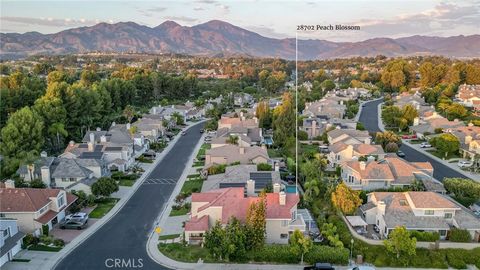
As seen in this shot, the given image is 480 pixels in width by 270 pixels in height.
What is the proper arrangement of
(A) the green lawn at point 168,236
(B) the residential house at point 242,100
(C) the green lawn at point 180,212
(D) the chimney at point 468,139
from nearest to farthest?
1. (A) the green lawn at point 168,236
2. (C) the green lawn at point 180,212
3. (D) the chimney at point 468,139
4. (B) the residential house at point 242,100

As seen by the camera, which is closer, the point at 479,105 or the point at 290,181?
the point at 290,181

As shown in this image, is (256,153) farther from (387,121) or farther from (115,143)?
(387,121)

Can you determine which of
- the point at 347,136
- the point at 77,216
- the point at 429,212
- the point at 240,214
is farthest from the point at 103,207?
the point at 347,136

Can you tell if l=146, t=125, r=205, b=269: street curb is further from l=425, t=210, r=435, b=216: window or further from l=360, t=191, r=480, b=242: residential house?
l=425, t=210, r=435, b=216: window

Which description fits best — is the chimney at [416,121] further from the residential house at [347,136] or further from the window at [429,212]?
the window at [429,212]

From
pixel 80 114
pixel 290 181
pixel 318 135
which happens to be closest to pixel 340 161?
pixel 290 181

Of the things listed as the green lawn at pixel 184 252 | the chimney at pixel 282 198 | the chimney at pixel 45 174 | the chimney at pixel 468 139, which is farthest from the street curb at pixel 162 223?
the chimney at pixel 468 139

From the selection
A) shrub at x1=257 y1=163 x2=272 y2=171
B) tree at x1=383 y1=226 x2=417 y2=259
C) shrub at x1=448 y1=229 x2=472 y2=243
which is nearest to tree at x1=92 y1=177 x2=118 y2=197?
shrub at x1=257 y1=163 x2=272 y2=171
